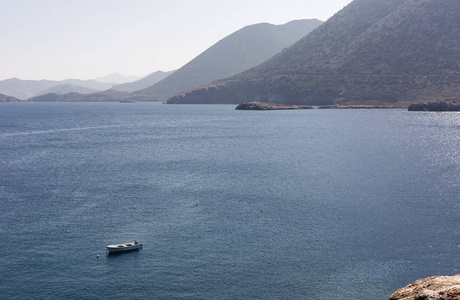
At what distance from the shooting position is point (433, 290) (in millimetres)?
20859

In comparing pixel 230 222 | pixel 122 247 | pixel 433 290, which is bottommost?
pixel 230 222

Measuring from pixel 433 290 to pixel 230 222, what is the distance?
43174mm

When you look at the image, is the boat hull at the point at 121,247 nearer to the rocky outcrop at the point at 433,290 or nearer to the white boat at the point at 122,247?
the white boat at the point at 122,247

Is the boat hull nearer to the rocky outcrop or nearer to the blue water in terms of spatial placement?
the blue water

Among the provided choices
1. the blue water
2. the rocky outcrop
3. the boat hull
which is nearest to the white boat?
the boat hull

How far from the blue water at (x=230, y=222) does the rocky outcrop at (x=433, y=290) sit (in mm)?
20648

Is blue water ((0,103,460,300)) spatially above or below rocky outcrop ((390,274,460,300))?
below

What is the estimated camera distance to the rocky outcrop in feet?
64.3

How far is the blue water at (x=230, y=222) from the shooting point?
148ft

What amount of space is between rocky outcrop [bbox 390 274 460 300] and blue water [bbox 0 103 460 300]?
20648 millimetres

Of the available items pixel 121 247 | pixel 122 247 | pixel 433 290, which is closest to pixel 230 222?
pixel 122 247

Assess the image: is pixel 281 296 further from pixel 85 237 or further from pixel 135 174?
pixel 135 174

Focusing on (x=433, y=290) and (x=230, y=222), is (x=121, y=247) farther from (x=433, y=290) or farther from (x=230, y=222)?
(x=433, y=290)

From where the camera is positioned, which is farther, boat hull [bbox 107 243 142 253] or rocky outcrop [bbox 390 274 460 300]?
boat hull [bbox 107 243 142 253]
